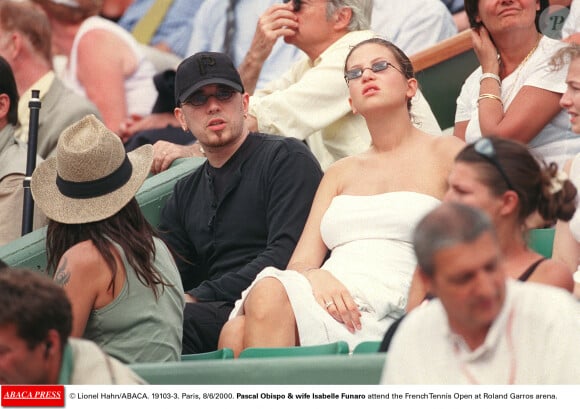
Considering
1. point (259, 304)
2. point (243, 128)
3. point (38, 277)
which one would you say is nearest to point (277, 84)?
point (243, 128)

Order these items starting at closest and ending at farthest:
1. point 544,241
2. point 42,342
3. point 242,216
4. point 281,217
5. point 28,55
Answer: point 42,342, point 544,241, point 281,217, point 242,216, point 28,55

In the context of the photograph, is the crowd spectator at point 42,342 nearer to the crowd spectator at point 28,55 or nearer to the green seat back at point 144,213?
the green seat back at point 144,213

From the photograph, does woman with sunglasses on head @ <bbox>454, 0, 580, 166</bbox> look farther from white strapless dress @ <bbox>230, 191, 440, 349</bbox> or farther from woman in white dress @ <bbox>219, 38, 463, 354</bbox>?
white strapless dress @ <bbox>230, 191, 440, 349</bbox>

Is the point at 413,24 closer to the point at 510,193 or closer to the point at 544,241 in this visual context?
the point at 544,241

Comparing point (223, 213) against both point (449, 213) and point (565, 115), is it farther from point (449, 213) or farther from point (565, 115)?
point (449, 213)

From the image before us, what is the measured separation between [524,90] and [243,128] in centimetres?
95

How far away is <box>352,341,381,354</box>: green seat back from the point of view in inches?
124

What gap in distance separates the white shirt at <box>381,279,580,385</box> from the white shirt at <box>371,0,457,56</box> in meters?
3.26

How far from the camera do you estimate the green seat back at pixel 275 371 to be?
276cm

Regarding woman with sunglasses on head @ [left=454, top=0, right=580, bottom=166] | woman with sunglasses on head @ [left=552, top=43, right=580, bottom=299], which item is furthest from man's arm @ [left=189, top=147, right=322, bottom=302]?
woman with sunglasses on head @ [left=552, top=43, right=580, bottom=299]

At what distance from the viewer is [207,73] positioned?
4152 millimetres

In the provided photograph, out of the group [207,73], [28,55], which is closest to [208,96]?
[207,73]

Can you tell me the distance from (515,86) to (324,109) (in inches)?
28.3

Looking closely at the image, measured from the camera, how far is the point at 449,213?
2.15 metres
